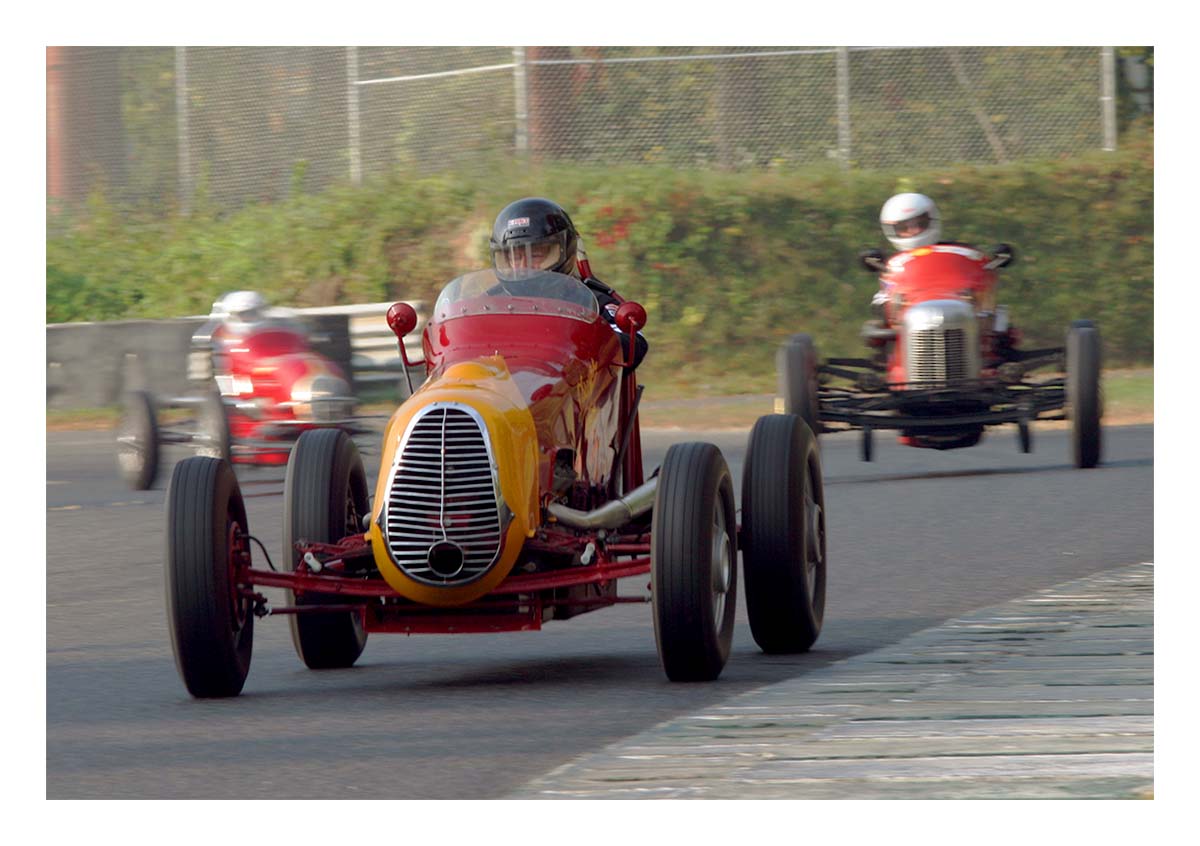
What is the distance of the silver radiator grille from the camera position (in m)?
16.0

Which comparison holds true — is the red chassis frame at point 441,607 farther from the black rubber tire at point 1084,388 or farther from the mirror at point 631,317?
the black rubber tire at point 1084,388

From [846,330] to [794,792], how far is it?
A: 65.7 ft

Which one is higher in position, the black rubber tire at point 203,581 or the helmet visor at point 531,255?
the helmet visor at point 531,255

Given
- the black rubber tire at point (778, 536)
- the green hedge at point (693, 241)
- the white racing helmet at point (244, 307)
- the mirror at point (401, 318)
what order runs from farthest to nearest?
the green hedge at point (693, 241) → the white racing helmet at point (244, 307) → the mirror at point (401, 318) → the black rubber tire at point (778, 536)

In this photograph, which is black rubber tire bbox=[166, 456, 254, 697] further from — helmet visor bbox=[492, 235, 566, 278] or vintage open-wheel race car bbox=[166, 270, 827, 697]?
helmet visor bbox=[492, 235, 566, 278]

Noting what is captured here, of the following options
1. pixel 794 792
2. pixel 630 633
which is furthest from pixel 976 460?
pixel 794 792

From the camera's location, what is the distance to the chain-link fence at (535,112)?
83.9 feet

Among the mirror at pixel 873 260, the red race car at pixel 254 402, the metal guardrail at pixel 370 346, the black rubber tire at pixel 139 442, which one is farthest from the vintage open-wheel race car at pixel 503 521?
the metal guardrail at pixel 370 346

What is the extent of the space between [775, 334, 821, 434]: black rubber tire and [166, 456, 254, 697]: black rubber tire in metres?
7.83

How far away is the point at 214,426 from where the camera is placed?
51.4ft

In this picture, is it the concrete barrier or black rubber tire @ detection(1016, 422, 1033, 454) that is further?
the concrete barrier

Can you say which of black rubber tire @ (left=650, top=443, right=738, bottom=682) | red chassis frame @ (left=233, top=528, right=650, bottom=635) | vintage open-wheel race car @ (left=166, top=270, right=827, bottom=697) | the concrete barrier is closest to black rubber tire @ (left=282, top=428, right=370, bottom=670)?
vintage open-wheel race car @ (left=166, top=270, right=827, bottom=697)

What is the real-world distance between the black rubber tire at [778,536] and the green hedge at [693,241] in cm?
1694

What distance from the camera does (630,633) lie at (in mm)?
9766
